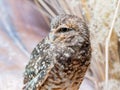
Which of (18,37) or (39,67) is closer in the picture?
(39,67)

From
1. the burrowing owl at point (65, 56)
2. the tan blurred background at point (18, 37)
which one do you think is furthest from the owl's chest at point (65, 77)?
the tan blurred background at point (18, 37)

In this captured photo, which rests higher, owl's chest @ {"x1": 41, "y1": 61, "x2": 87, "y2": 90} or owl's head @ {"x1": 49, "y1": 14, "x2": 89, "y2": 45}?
owl's head @ {"x1": 49, "y1": 14, "x2": 89, "y2": 45}

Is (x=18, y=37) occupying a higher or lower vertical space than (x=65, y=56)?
higher

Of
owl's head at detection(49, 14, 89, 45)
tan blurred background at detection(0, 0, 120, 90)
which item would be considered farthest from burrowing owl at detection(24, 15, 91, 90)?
tan blurred background at detection(0, 0, 120, 90)

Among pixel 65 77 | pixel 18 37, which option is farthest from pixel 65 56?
pixel 18 37

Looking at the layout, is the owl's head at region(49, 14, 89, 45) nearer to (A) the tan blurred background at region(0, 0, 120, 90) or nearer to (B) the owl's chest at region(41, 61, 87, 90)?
(B) the owl's chest at region(41, 61, 87, 90)

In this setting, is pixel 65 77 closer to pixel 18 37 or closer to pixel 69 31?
pixel 69 31

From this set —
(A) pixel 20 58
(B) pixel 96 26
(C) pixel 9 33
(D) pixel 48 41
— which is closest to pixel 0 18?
(C) pixel 9 33

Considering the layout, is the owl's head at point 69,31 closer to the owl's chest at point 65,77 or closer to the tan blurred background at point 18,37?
the owl's chest at point 65,77
